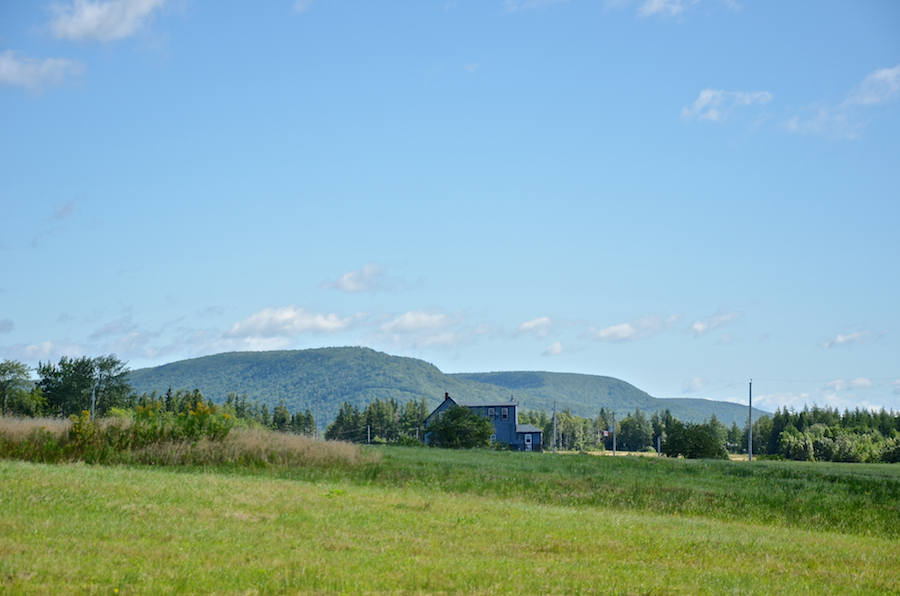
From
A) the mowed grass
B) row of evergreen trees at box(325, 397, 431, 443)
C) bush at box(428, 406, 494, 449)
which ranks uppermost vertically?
the mowed grass

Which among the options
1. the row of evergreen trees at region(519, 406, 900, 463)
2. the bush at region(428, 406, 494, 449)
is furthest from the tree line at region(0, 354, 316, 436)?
the row of evergreen trees at region(519, 406, 900, 463)

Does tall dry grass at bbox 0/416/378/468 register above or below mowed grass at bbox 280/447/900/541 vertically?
above

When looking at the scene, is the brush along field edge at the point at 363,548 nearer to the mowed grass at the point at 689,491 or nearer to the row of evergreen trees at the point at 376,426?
the mowed grass at the point at 689,491

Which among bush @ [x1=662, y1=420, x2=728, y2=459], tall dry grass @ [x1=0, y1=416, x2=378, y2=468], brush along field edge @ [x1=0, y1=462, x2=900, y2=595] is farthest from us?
bush @ [x1=662, y1=420, x2=728, y2=459]

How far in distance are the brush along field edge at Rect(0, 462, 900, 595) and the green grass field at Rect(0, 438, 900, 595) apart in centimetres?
4

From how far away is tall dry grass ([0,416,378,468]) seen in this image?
85.4ft

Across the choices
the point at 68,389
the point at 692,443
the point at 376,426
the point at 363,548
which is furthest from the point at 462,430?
the point at 376,426

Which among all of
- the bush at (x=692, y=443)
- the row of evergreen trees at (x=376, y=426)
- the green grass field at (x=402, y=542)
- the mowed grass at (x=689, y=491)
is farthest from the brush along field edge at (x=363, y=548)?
the row of evergreen trees at (x=376, y=426)

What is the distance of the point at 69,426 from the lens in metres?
27.3

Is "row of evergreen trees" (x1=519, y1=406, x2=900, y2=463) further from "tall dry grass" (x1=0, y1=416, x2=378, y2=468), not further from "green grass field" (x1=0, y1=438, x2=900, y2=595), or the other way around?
"green grass field" (x1=0, y1=438, x2=900, y2=595)

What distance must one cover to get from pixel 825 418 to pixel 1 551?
5768 inches

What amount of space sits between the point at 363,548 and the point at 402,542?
3.07 feet

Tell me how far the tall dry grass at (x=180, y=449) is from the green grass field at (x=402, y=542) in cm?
820

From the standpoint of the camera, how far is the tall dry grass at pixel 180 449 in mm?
26031
